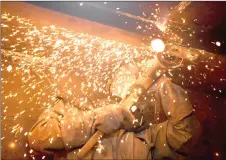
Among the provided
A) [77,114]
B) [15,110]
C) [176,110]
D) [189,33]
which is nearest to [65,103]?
[77,114]

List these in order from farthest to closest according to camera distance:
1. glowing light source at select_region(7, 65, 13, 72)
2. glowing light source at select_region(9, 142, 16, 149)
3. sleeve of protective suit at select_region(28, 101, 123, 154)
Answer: glowing light source at select_region(7, 65, 13, 72)
glowing light source at select_region(9, 142, 16, 149)
sleeve of protective suit at select_region(28, 101, 123, 154)

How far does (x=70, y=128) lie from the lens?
70.0 inches

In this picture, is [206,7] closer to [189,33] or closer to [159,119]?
[189,33]

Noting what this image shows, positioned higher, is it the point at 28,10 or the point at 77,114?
the point at 28,10

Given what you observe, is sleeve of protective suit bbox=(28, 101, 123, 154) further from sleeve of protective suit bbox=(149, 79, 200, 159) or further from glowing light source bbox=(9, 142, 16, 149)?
sleeve of protective suit bbox=(149, 79, 200, 159)

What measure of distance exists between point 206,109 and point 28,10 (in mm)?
2033

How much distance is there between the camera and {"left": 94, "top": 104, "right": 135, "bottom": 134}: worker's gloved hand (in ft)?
5.86

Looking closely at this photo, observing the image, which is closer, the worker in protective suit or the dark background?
the worker in protective suit

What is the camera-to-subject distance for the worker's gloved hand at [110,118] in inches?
70.4

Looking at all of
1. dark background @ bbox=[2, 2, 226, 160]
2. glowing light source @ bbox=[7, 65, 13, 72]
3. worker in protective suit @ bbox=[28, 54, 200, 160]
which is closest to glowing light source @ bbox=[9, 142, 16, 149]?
worker in protective suit @ bbox=[28, 54, 200, 160]

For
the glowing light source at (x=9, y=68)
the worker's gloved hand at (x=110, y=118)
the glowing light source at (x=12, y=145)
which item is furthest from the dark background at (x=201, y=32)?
the glowing light source at (x=12, y=145)

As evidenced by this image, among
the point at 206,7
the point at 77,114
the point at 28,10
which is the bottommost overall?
the point at 77,114

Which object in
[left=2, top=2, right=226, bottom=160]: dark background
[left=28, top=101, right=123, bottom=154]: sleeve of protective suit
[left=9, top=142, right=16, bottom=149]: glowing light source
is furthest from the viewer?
[left=2, top=2, right=226, bottom=160]: dark background

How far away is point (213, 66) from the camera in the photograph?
2604mm
